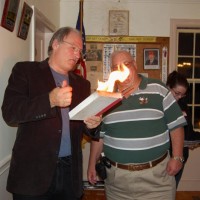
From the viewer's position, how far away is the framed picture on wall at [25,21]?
239cm

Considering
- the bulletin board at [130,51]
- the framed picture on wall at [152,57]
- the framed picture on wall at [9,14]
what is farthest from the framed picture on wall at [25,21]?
the framed picture on wall at [152,57]

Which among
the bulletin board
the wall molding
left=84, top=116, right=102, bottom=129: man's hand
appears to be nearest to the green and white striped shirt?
left=84, top=116, right=102, bottom=129: man's hand

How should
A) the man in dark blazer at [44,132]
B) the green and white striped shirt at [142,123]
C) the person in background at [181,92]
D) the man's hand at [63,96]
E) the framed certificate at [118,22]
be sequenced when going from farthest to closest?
the framed certificate at [118,22] → the person in background at [181,92] → the green and white striped shirt at [142,123] → the man in dark blazer at [44,132] → the man's hand at [63,96]

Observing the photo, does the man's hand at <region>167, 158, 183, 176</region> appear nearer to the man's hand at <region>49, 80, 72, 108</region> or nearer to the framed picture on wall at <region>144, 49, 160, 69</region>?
the man's hand at <region>49, 80, 72, 108</region>

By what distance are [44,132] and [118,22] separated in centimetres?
291

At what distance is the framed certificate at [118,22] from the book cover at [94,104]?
2951 mm

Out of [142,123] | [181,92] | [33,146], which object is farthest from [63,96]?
[181,92]

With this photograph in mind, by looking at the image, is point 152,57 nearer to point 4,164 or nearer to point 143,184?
point 143,184

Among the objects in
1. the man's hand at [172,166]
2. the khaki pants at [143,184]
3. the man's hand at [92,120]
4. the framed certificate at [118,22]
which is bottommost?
the khaki pants at [143,184]

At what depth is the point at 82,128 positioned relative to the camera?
1.74 m

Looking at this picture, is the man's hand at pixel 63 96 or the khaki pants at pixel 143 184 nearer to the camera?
the man's hand at pixel 63 96

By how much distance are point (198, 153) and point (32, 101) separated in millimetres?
3379

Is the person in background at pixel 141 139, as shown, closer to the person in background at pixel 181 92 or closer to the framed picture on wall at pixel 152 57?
the person in background at pixel 181 92

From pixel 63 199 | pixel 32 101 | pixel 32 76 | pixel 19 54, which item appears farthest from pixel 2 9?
pixel 63 199
